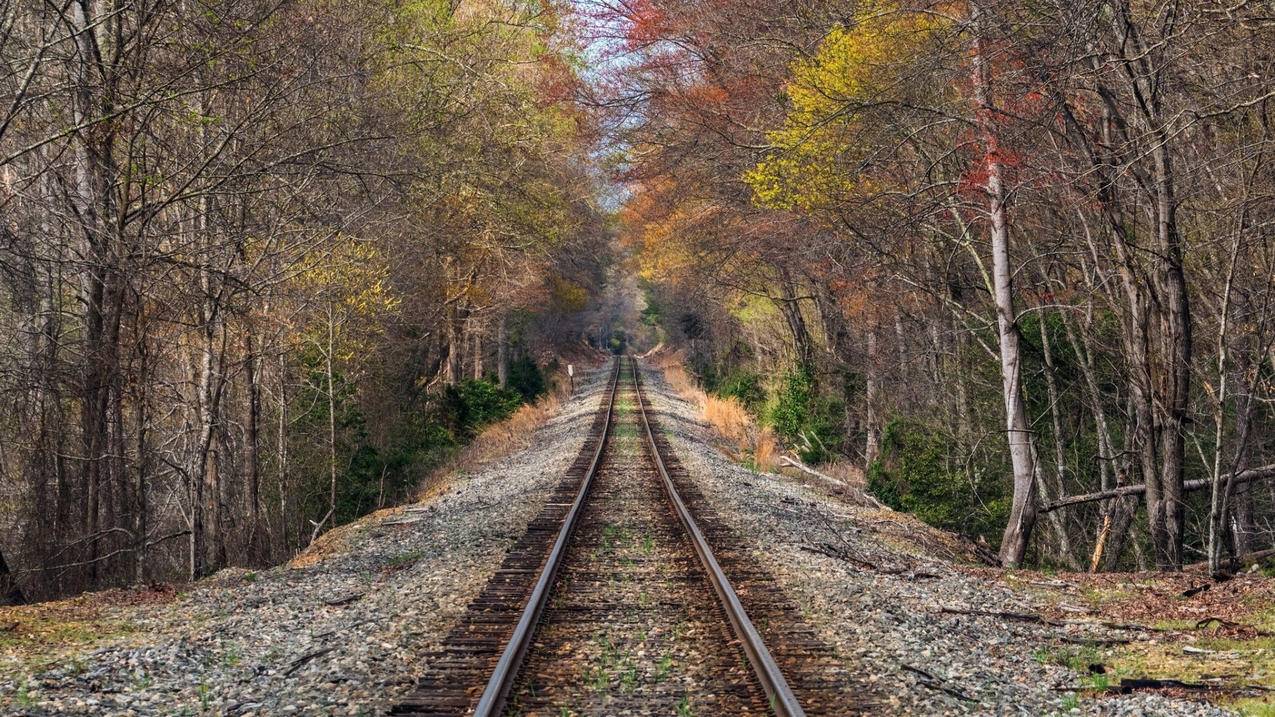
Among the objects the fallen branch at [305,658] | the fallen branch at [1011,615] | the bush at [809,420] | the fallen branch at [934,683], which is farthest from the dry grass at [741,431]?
the fallen branch at [305,658]

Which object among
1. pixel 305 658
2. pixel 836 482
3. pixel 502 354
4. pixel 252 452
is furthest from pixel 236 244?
pixel 502 354

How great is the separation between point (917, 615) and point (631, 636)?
8.43ft

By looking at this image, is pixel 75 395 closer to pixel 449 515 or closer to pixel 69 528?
pixel 69 528

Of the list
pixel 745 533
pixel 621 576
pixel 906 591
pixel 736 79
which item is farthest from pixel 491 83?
pixel 906 591

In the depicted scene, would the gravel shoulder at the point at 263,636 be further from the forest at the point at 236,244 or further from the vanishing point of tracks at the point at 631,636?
the forest at the point at 236,244

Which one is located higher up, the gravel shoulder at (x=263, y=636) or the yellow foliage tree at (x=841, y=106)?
the yellow foliage tree at (x=841, y=106)

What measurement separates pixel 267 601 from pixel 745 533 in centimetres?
580

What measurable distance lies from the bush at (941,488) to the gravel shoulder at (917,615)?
10.9 ft

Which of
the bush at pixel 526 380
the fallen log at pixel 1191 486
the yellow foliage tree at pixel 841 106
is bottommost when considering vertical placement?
the fallen log at pixel 1191 486

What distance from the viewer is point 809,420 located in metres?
29.0

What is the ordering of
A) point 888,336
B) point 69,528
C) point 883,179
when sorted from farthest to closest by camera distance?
point 888,336
point 883,179
point 69,528

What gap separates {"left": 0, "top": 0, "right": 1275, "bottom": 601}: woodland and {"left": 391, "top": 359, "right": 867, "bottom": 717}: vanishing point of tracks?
470cm

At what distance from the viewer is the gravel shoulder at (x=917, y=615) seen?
642cm

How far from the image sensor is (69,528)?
12.8 m
